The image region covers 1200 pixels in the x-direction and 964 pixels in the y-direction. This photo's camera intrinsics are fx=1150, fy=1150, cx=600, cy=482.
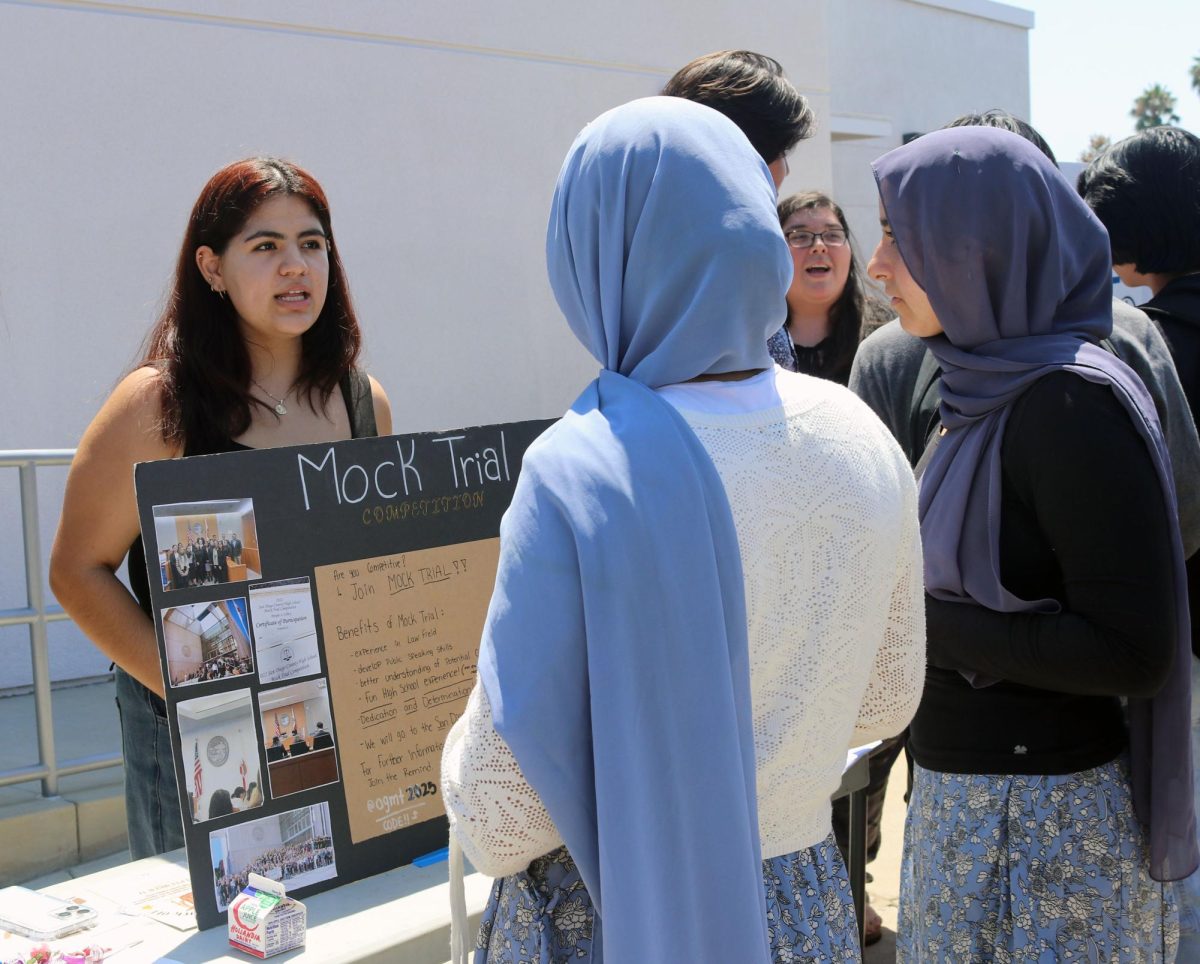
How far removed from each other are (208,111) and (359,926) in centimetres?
513

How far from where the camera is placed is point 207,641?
1.73 m

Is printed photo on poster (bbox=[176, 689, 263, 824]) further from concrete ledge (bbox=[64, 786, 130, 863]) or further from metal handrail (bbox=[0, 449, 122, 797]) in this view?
concrete ledge (bbox=[64, 786, 130, 863])

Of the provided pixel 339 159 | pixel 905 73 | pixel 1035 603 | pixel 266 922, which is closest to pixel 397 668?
pixel 266 922

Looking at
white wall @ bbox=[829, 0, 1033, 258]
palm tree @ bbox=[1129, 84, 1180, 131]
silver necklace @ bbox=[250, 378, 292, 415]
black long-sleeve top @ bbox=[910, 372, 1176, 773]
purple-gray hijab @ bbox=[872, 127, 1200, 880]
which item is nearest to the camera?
black long-sleeve top @ bbox=[910, 372, 1176, 773]

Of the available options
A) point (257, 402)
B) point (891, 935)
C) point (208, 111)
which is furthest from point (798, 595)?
point (208, 111)

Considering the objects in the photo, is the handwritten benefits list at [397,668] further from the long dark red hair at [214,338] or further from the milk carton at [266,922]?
the long dark red hair at [214,338]

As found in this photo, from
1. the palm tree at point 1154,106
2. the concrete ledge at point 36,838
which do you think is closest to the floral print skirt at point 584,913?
the concrete ledge at point 36,838

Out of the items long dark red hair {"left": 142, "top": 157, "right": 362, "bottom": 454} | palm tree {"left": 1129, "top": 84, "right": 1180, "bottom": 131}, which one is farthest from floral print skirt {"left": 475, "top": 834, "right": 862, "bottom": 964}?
palm tree {"left": 1129, "top": 84, "right": 1180, "bottom": 131}

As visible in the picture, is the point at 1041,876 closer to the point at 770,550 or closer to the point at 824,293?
the point at 770,550

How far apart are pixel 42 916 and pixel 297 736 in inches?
16.9

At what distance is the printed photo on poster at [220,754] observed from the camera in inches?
66.4

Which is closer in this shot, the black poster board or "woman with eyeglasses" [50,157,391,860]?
the black poster board

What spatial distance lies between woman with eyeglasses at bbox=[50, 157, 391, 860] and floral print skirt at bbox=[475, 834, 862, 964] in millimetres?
986

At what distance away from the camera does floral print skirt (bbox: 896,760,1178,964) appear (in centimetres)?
180
